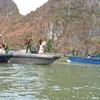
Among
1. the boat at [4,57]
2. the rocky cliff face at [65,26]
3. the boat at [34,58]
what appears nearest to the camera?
the boat at [4,57]

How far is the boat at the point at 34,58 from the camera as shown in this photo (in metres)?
30.8

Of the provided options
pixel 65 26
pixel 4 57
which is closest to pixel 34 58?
pixel 4 57

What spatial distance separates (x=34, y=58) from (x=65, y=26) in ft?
324

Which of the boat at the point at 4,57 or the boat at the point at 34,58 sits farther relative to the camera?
the boat at the point at 34,58

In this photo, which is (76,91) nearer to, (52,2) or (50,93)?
(50,93)

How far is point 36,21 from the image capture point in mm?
139625

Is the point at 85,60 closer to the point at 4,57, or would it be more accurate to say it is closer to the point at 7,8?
the point at 4,57

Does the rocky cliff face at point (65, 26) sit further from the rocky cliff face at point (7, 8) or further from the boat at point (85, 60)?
the boat at point (85, 60)

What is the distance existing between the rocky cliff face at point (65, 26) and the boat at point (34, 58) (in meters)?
86.4

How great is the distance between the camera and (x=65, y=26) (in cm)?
12888

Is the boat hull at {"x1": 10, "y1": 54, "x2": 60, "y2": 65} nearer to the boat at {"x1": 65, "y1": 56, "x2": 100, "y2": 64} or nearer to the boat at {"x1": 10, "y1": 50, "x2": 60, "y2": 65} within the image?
the boat at {"x1": 10, "y1": 50, "x2": 60, "y2": 65}

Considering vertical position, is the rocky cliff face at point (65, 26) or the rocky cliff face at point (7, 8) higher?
the rocky cliff face at point (7, 8)

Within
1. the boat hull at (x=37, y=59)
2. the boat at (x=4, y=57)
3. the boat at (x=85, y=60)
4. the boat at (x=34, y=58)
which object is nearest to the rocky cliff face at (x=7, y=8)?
the boat at (x=85, y=60)

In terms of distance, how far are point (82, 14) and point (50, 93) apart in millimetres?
123827
